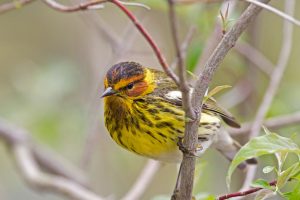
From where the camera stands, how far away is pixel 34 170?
4.78 m

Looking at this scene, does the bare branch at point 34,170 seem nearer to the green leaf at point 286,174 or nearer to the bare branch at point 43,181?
the bare branch at point 43,181

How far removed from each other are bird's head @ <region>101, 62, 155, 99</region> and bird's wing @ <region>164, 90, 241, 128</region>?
10cm

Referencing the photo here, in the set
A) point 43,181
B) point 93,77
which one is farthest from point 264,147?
point 93,77

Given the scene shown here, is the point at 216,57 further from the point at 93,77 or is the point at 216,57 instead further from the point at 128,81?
the point at 93,77

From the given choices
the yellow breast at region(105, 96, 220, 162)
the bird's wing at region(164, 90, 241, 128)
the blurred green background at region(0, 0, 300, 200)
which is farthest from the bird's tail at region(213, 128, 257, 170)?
the yellow breast at region(105, 96, 220, 162)

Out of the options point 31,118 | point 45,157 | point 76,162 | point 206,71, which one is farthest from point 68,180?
point 206,71

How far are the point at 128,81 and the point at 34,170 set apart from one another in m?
1.60

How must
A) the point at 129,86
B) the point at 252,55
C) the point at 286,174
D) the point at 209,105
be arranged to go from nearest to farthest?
the point at 286,174, the point at 129,86, the point at 209,105, the point at 252,55

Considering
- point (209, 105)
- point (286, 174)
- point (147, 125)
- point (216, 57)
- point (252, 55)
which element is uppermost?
point (252, 55)

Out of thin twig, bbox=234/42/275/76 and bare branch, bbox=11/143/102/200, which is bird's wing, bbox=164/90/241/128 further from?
thin twig, bbox=234/42/275/76

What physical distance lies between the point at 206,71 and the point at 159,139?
106cm

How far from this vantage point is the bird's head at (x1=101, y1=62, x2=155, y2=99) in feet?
11.1

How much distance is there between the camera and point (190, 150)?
8.81 ft

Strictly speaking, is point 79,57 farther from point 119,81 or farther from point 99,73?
point 119,81
